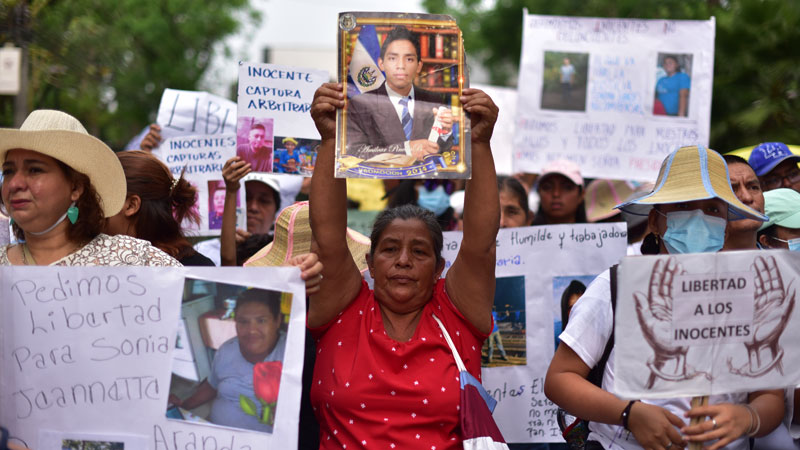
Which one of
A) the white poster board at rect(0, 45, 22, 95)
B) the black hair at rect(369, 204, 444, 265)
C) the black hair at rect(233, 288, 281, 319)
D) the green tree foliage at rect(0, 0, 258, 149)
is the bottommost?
the black hair at rect(233, 288, 281, 319)

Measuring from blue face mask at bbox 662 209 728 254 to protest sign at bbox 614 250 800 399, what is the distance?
1.21 feet

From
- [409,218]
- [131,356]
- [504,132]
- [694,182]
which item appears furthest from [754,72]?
[131,356]

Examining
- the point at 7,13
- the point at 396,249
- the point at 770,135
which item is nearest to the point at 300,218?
the point at 396,249

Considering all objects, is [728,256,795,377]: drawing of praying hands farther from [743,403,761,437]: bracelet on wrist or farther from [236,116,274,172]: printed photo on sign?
[236,116,274,172]: printed photo on sign

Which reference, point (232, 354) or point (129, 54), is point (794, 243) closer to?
point (232, 354)

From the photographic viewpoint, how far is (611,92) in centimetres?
625

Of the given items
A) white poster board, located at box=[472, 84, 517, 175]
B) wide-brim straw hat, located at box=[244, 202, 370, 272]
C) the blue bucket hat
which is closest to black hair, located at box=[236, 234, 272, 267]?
wide-brim straw hat, located at box=[244, 202, 370, 272]

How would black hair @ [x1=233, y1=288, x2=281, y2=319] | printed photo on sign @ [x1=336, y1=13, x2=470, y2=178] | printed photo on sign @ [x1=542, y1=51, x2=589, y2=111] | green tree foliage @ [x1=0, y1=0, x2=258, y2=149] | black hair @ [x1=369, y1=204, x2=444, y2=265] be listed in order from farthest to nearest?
green tree foliage @ [x1=0, y1=0, x2=258, y2=149] → printed photo on sign @ [x1=542, y1=51, x2=589, y2=111] → black hair @ [x1=369, y1=204, x2=444, y2=265] → printed photo on sign @ [x1=336, y1=13, x2=470, y2=178] → black hair @ [x1=233, y1=288, x2=281, y2=319]

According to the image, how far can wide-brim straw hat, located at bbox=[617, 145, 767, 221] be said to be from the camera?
320 cm

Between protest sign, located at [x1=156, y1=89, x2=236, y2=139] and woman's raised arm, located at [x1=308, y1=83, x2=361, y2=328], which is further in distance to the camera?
protest sign, located at [x1=156, y1=89, x2=236, y2=139]

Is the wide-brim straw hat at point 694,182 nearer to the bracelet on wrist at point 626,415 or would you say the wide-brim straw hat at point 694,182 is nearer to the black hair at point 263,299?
the bracelet on wrist at point 626,415

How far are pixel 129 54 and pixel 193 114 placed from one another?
19.6 m

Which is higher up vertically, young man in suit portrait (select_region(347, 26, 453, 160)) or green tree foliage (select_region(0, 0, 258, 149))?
green tree foliage (select_region(0, 0, 258, 149))

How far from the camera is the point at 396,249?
3.44 metres
